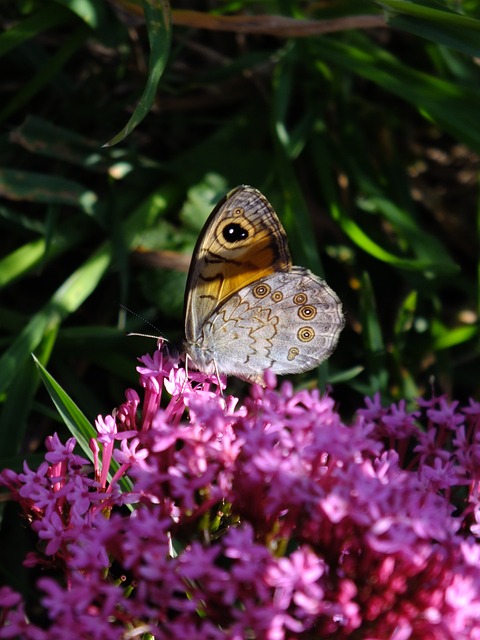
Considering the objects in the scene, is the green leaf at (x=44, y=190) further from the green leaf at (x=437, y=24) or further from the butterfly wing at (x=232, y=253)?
the green leaf at (x=437, y=24)

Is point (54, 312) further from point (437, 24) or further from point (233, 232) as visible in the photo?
point (437, 24)

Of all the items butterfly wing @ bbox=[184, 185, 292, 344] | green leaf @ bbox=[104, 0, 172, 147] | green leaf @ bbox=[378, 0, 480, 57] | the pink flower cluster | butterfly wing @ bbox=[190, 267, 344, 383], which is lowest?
the pink flower cluster

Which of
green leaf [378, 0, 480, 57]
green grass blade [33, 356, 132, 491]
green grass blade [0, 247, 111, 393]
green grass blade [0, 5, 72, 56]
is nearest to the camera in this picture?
green grass blade [33, 356, 132, 491]

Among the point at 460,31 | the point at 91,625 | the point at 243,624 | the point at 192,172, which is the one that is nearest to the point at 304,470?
the point at 243,624

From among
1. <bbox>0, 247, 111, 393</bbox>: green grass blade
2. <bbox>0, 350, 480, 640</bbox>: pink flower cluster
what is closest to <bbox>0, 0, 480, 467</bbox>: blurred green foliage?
<bbox>0, 247, 111, 393</bbox>: green grass blade

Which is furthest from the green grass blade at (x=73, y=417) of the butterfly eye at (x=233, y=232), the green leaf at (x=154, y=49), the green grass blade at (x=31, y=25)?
the green grass blade at (x=31, y=25)

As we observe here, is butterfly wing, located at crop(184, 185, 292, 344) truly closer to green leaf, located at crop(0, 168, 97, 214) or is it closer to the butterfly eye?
the butterfly eye
